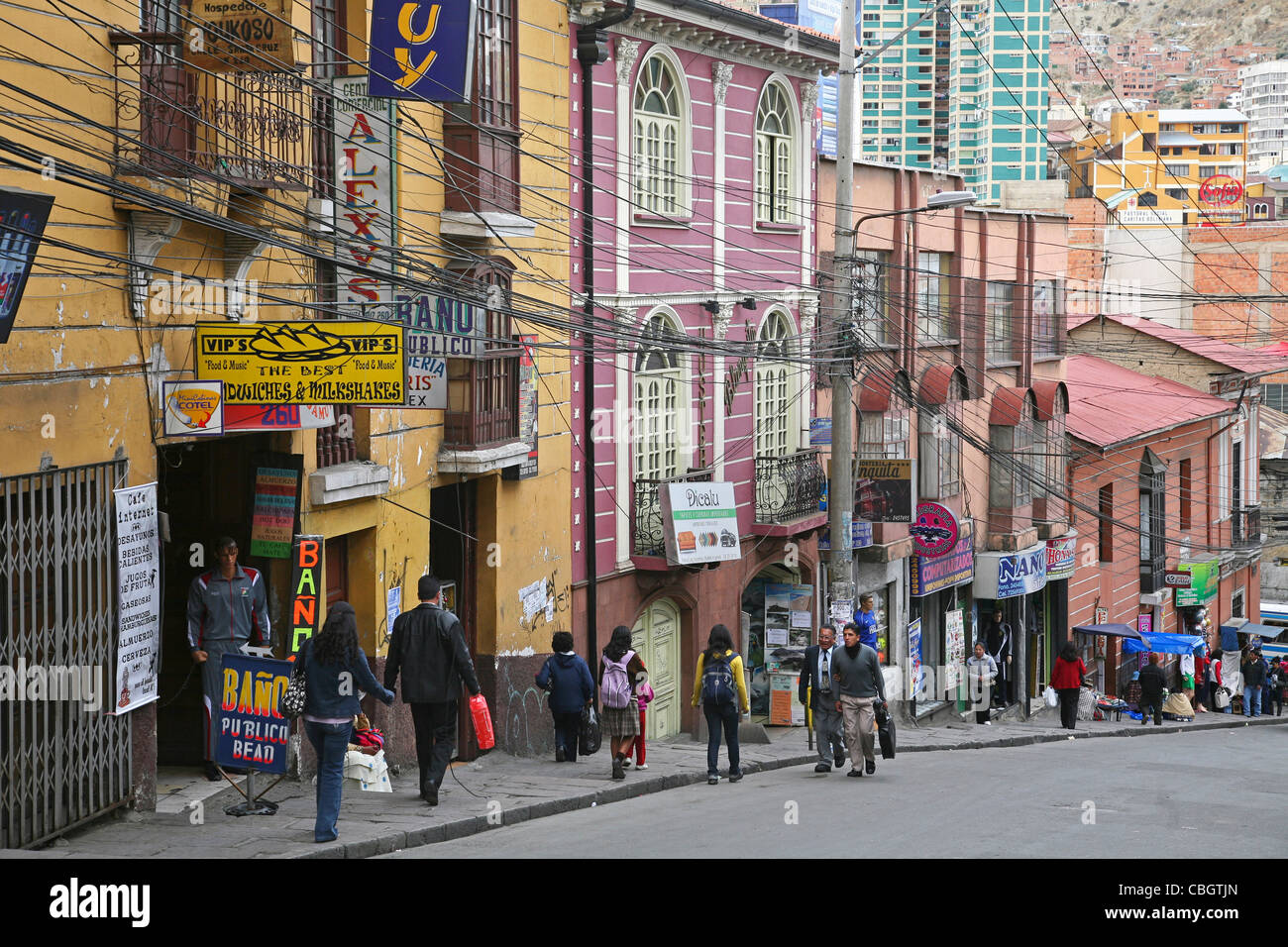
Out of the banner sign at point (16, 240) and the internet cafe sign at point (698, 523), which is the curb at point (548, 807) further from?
the banner sign at point (16, 240)

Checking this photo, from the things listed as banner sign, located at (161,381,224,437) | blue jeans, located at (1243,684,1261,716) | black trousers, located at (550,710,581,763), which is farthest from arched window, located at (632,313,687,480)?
blue jeans, located at (1243,684,1261,716)

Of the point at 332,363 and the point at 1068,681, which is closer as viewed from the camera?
the point at 332,363

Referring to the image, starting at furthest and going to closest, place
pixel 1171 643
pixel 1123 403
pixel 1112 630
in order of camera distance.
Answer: pixel 1123 403
pixel 1171 643
pixel 1112 630

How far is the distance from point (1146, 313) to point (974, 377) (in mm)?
35571

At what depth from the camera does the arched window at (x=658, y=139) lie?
21859 mm

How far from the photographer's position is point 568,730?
55.8 feet

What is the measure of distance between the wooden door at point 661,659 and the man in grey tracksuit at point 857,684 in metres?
6.47

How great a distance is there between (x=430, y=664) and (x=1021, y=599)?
2384cm

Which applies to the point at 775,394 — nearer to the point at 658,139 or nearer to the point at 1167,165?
the point at 658,139

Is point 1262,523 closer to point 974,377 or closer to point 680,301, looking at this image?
point 974,377

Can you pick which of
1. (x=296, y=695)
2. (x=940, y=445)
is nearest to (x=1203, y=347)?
(x=940, y=445)

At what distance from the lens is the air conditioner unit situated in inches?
550

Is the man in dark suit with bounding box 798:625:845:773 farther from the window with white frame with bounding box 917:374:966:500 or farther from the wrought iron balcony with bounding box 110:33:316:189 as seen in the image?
the window with white frame with bounding box 917:374:966:500

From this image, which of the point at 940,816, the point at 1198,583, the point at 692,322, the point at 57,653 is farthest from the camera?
the point at 1198,583
